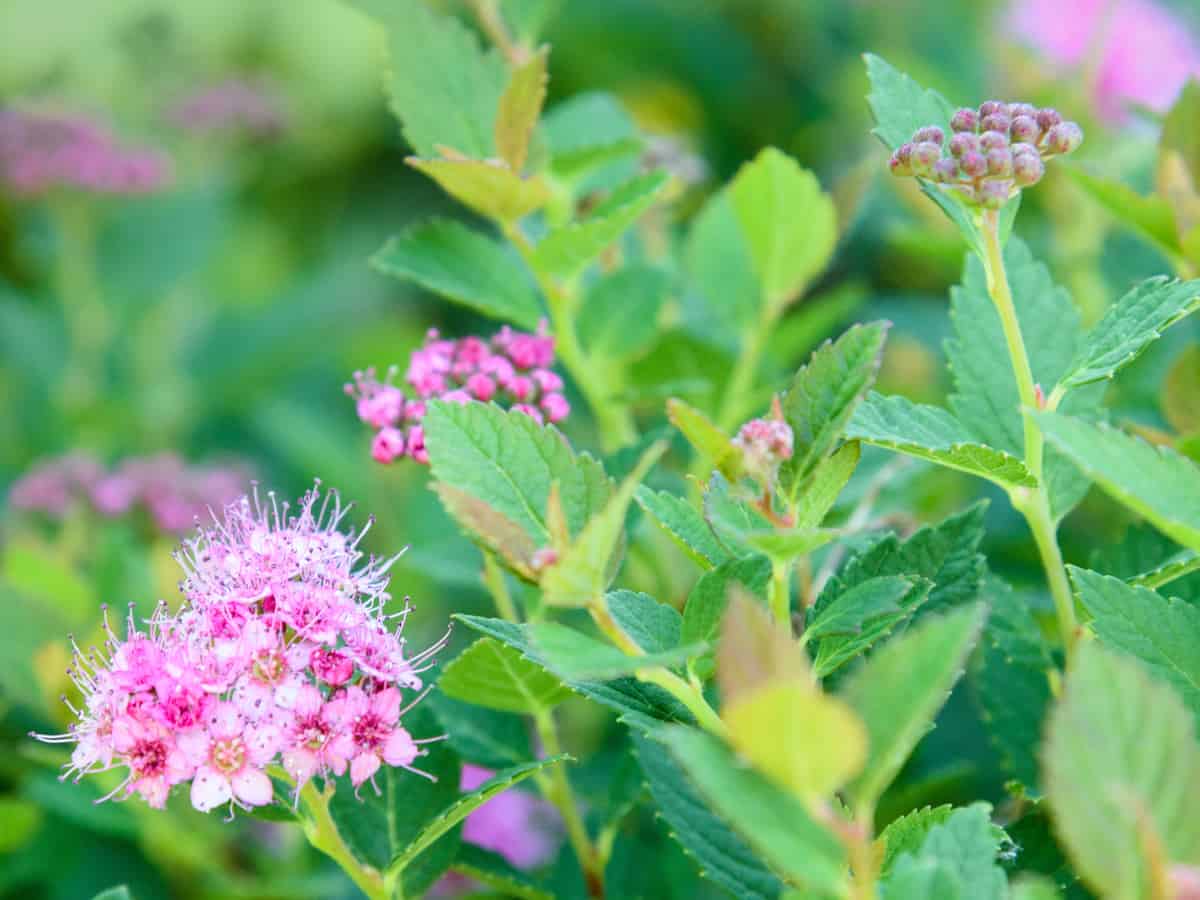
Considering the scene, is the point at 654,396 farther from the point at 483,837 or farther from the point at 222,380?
the point at 222,380

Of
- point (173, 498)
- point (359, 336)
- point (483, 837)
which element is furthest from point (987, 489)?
point (359, 336)

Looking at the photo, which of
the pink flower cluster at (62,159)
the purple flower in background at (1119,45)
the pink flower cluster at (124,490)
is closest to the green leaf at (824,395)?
the pink flower cluster at (124,490)

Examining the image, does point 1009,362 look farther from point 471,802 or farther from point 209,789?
point 209,789

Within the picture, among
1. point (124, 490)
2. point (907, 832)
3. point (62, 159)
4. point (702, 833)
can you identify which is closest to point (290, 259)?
point (62, 159)

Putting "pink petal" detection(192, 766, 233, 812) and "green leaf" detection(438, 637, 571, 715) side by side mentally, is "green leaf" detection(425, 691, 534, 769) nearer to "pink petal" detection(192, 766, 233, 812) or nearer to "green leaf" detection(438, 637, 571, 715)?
"green leaf" detection(438, 637, 571, 715)

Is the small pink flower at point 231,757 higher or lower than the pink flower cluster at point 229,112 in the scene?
lower

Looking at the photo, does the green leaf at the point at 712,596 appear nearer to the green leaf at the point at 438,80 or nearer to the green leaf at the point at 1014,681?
the green leaf at the point at 1014,681

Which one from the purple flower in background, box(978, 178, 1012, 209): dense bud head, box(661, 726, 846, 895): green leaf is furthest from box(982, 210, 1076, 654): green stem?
the purple flower in background

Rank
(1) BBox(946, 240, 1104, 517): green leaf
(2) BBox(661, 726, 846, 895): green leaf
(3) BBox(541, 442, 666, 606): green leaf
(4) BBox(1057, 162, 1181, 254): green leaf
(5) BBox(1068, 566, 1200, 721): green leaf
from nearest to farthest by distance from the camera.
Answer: (2) BBox(661, 726, 846, 895): green leaf → (3) BBox(541, 442, 666, 606): green leaf → (5) BBox(1068, 566, 1200, 721): green leaf → (1) BBox(946, 240, 1104, 517): green leaf → (4) BBox(1057, 162, 1181, 254): green leaf
